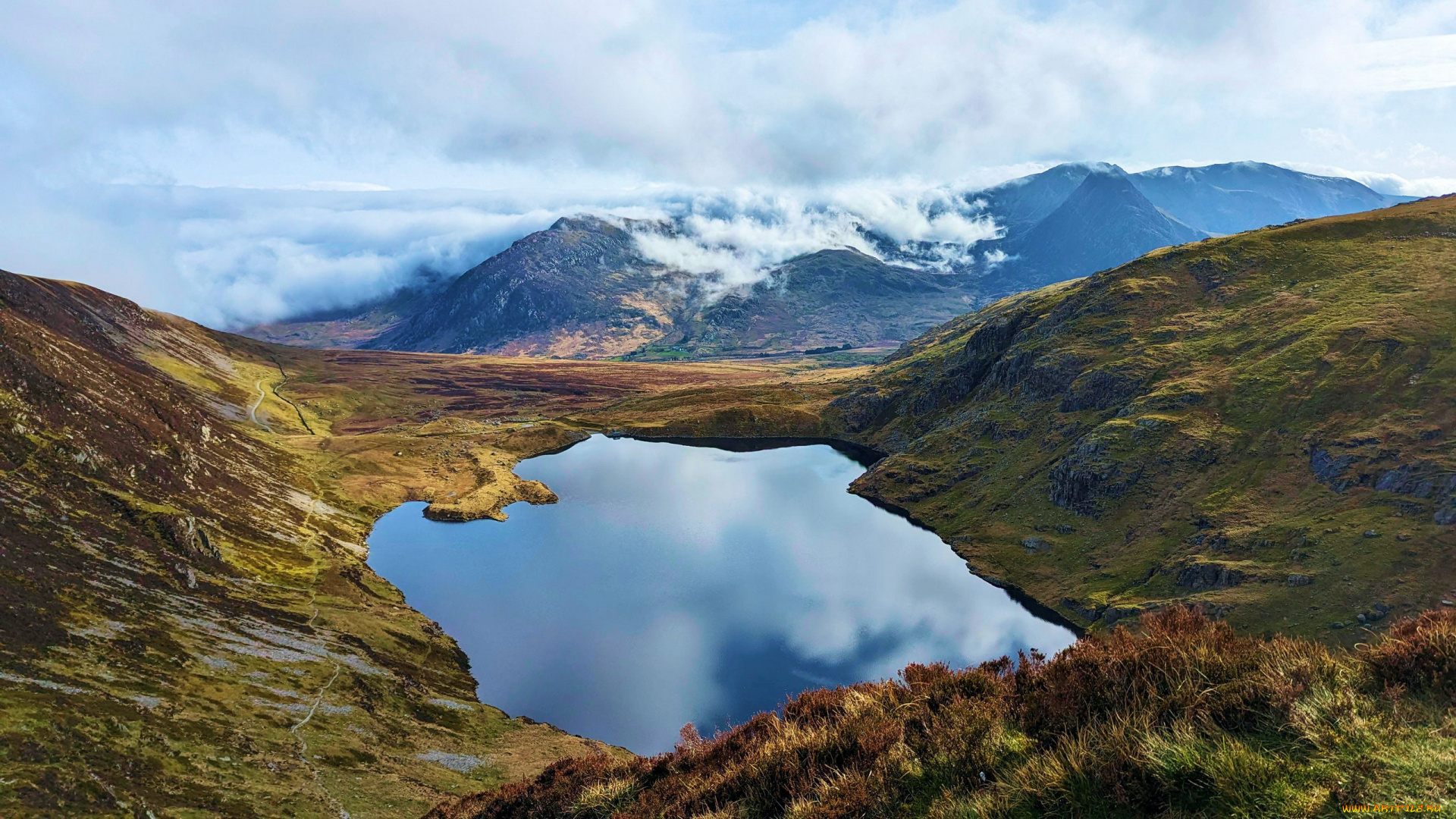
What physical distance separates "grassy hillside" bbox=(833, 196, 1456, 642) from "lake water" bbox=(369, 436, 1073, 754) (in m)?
13.5

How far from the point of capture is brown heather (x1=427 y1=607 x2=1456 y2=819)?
31.2 ft

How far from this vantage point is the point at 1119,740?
38.1ft

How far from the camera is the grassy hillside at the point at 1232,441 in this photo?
73562 millimetres

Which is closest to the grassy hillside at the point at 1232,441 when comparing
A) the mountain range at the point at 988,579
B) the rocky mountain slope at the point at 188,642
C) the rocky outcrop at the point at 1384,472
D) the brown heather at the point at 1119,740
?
the rocky outcrop at the point at 1384,472

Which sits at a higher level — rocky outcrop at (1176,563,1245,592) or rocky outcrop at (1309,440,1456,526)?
rocky outcrop at (1309,440,1456,526)

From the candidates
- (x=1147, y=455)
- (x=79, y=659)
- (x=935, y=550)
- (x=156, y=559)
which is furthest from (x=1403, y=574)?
(x=156, y=559)

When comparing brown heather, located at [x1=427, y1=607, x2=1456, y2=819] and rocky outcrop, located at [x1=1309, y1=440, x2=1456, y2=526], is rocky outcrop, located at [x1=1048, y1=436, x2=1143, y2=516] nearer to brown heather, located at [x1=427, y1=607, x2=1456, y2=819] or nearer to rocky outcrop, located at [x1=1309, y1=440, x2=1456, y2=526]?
rocky outcrop, located at [x1=1309, y1=440, x2=1456, y2=526]

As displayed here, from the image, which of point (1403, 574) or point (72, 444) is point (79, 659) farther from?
point (1403, 574)

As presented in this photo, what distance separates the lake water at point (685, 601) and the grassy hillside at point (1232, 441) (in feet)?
44.3

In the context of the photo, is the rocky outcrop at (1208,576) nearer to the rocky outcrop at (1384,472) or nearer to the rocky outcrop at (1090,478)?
the rocky outcrop at (1384,472)

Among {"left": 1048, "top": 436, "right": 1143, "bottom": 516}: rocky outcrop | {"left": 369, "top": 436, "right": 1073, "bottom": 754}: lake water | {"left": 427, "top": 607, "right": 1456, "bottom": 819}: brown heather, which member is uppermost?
{"left": 1048, "top": 436, "right": 1143, "bottom": 516}: rocky outcrop

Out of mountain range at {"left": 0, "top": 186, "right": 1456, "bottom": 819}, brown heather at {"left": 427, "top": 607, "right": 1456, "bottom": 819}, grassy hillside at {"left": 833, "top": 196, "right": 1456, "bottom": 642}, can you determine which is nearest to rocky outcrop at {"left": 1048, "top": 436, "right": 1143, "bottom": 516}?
grassy hillside at {"left": 833, "top": 196, "right": 1456, "bottom": 642}

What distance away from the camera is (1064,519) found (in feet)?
353

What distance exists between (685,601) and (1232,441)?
87234mm
